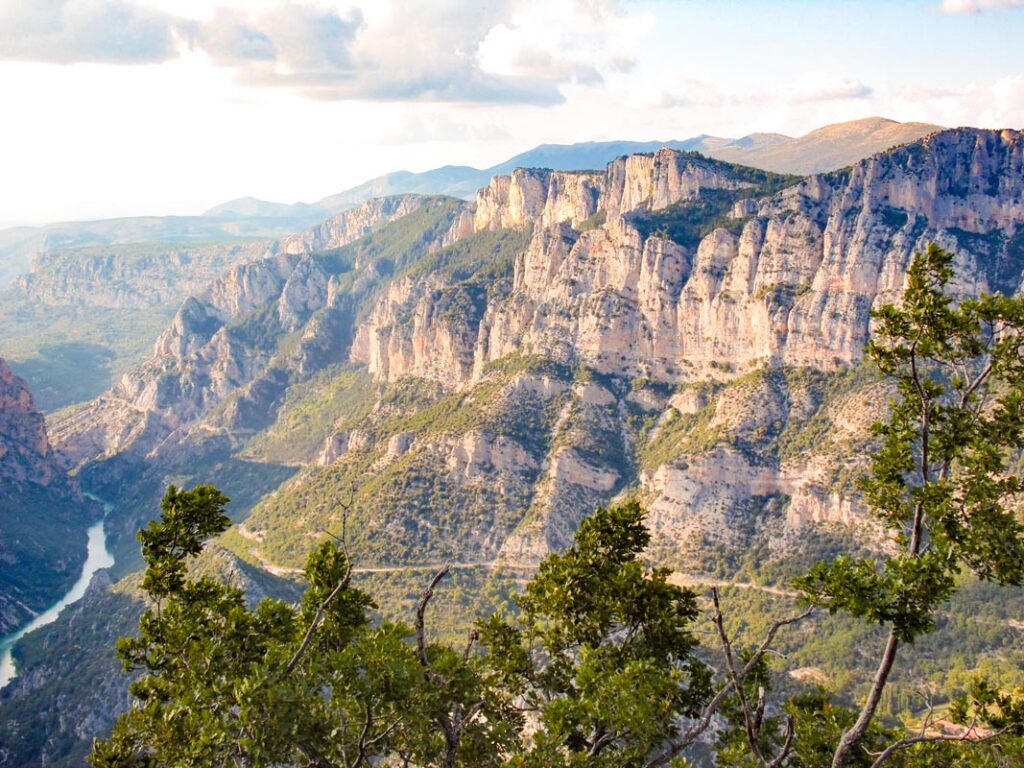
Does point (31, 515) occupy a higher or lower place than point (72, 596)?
higher

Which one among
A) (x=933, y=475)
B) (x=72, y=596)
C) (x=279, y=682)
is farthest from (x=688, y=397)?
(x=72, y=596)

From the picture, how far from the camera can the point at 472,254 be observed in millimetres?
197500

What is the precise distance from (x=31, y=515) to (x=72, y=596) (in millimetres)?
28293

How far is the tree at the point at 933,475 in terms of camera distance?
1466 centimetres

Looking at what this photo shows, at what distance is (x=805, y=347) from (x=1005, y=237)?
30.7m

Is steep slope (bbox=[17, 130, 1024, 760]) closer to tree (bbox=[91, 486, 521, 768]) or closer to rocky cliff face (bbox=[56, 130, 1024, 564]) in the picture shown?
rocky cliff face (bbox=[56, 130, 1024, 564])

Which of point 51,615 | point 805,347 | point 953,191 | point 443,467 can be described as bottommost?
point 51,615

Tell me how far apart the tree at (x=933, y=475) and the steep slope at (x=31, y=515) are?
13729 centimetres

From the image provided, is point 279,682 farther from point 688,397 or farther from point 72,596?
point 72,596

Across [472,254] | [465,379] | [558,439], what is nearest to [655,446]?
[558,439]

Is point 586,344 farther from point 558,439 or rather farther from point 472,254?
point 472,254

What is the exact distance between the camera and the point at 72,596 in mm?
134375

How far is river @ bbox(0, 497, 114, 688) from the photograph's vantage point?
355ft

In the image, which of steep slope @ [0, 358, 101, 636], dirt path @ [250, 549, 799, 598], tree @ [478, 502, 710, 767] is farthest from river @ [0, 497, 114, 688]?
tree @ [478, 502, 710, 767]
